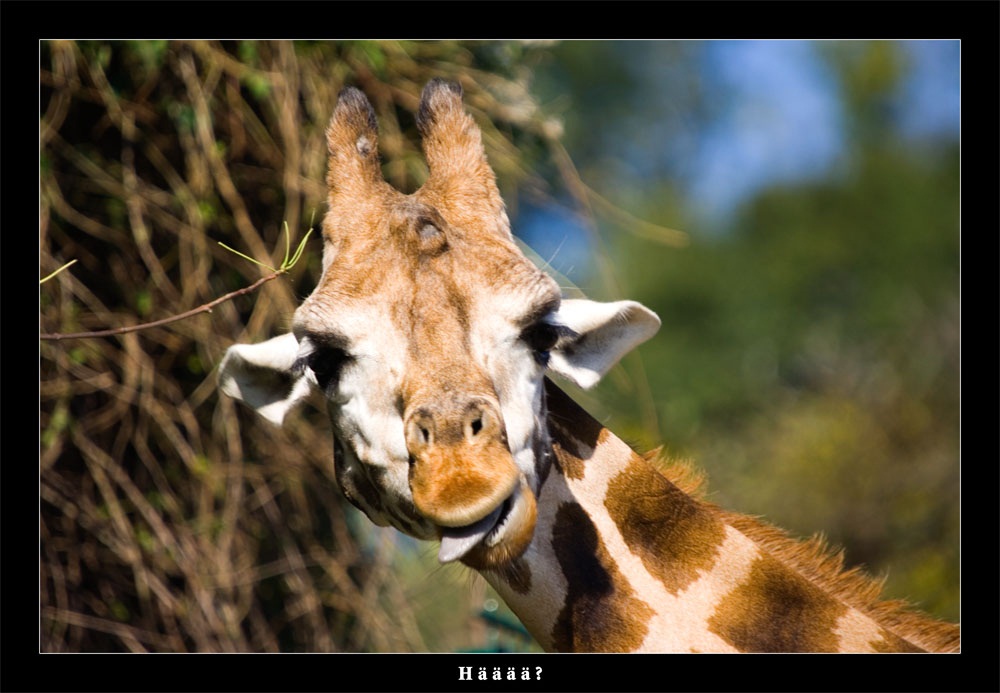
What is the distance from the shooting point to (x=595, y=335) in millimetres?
3445

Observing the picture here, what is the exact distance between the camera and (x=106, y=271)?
5438 mm

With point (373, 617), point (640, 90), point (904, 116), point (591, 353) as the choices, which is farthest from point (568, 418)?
point (904, 116)

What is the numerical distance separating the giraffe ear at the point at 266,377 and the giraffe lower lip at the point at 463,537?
2.56 feet

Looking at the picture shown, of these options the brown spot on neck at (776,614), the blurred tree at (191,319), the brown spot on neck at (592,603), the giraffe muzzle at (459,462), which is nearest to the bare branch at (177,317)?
the giraffe muzzle at (459,462)

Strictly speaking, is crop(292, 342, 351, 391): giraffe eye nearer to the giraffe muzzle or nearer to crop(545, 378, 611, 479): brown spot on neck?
the giraffe muzzle

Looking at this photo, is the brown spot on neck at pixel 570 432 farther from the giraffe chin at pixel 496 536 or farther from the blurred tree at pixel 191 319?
the blurred tree at pixel 191 319

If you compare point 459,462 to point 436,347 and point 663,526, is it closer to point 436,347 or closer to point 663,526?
point 436,347

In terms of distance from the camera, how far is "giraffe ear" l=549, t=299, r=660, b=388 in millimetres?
3359

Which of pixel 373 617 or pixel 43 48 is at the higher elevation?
pixel 43 48

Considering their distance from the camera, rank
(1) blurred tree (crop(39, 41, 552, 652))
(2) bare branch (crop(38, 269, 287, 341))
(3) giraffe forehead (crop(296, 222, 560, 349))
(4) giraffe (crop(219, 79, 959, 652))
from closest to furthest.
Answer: (4) giraffe (crop(219, 79, 959, 652)), (3) giraffe forehead (crop(296, 222, 560, 349)), (2) bare branch (crop(38, 269, 287, 341)), (1) blurred tree (crop(39, 41, 552, 652))

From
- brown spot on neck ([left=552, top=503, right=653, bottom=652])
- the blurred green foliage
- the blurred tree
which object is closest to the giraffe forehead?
brown spot on neck ([left=552, top=503, right=653, bottom=652])

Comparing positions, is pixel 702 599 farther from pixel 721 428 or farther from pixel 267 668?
pixel 721 428

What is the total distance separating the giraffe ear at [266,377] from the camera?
134 inches

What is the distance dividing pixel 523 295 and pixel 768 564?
3.41ft
